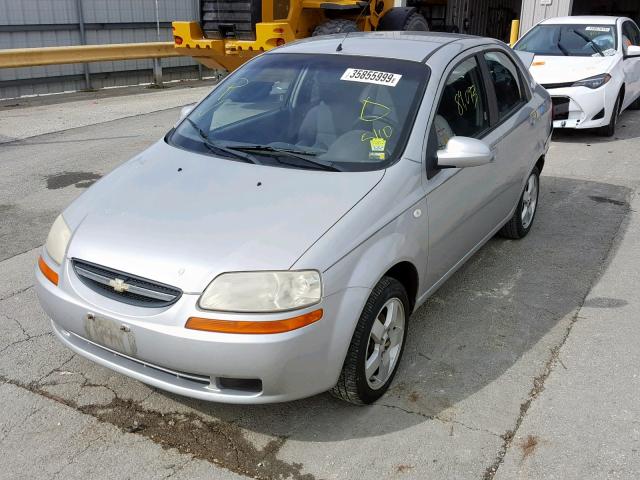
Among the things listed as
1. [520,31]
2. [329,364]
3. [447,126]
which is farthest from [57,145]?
[520,31]

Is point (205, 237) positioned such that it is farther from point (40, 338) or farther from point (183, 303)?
point (40, 338)

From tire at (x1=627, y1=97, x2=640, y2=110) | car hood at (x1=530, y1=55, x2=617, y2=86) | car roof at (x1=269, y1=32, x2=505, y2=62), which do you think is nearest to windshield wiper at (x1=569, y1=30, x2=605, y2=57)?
car hood at (x1=530, y1=55, x2=617, y2=86)

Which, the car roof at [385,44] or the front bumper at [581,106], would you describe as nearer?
the car roof at [385,44]

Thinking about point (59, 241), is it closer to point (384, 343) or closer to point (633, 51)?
point (384, 343)

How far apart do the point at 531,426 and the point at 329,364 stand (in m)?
1.05

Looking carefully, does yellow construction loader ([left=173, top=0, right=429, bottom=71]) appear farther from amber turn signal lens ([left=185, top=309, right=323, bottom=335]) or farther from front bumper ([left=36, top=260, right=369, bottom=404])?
amber turn signal lens ([left=185, top=309, right=323, bottom=335])

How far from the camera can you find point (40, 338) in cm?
380

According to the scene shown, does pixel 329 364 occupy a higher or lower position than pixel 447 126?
lower

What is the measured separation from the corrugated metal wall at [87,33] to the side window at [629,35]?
8423mm

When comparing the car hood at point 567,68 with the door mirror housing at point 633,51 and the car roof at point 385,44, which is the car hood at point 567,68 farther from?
the car roof at point 385,44

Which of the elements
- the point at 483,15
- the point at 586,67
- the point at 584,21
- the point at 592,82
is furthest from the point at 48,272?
the point at 483,15

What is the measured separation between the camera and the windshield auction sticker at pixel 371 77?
3.72 m

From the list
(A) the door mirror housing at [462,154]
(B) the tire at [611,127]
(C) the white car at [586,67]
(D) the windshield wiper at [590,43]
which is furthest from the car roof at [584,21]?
(A) the door mirror housing at [462,154]

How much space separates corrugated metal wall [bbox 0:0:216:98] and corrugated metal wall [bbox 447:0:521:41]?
7545 millimetres
